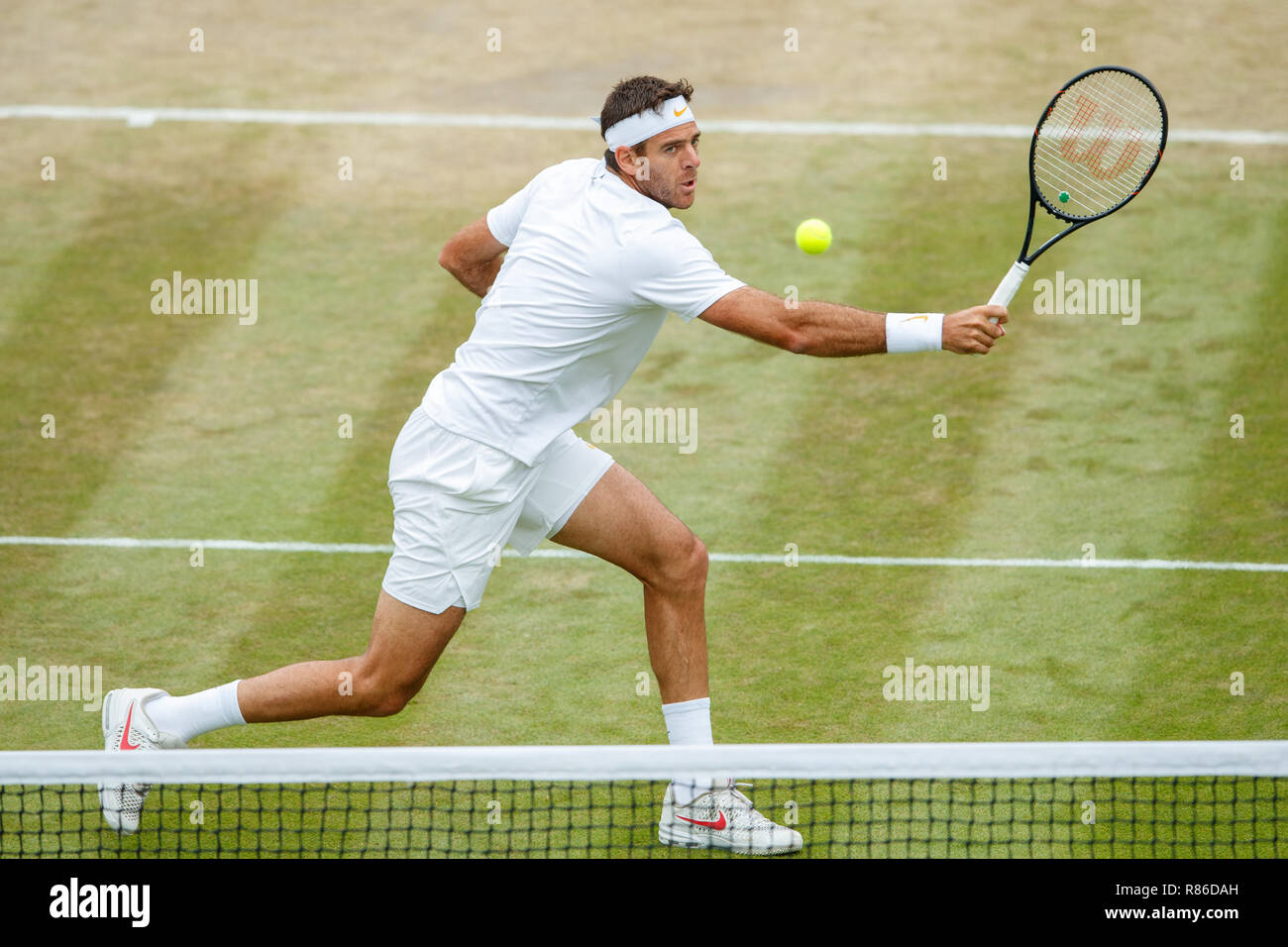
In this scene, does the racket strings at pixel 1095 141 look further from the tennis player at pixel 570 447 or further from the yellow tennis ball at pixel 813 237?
the tennis player at pixel 570 447

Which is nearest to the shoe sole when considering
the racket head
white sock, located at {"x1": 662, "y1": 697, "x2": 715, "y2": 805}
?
white sock, located at {"x1": 662, "y1": 697, "x2": 715, "y2": 805}

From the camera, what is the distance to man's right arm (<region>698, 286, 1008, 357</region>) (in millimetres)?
5168

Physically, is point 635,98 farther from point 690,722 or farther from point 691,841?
point 691,841

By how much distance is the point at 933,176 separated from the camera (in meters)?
11.5

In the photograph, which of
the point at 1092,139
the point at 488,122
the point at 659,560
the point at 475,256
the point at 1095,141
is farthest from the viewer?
the point at 488,122

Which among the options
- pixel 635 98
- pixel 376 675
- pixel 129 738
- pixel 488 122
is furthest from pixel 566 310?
pixel 488 122

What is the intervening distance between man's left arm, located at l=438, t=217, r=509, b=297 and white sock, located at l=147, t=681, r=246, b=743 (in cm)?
167

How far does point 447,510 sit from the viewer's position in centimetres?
553

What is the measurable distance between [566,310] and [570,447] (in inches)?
23.1

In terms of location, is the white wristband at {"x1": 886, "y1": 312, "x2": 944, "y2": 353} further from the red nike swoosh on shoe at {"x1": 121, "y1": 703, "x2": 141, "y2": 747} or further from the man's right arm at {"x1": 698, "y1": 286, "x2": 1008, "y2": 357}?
the red nike swoosh on shoe at {"x1": 121, "y1": 703, "x2": 141, "y2": 747}

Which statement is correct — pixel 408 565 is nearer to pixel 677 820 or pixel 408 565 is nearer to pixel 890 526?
pixel 677 820

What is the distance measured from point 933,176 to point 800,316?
661 centimetres

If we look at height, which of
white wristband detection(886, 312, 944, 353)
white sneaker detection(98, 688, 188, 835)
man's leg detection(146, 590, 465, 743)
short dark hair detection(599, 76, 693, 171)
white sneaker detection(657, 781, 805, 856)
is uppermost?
short dark hair detection(599, 76, 693, 171)
